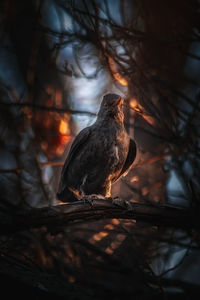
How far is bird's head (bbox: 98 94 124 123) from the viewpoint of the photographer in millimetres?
2319

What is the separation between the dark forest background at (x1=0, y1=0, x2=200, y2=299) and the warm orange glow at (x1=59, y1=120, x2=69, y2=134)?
0.04 ft

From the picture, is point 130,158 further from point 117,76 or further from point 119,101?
point 117,76

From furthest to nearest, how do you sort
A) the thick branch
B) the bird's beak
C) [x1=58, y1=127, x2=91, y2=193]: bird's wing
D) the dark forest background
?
[x1=58, y1=127, x2=91, y2=193]: bird's wing → the bird's beak → the dark forest background → the thick branch

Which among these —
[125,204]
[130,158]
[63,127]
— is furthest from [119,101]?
[63,127]

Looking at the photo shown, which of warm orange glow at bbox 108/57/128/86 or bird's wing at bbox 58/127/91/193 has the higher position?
warm orange glow at bbox 108/57/128/86

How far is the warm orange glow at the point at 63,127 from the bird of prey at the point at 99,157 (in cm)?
51

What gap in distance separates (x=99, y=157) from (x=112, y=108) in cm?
52

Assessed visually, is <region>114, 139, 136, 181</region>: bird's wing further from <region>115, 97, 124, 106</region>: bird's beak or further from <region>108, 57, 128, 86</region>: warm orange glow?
<region>108, 57, 128, 86</region>: warm orange glow

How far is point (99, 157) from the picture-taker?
2641mm

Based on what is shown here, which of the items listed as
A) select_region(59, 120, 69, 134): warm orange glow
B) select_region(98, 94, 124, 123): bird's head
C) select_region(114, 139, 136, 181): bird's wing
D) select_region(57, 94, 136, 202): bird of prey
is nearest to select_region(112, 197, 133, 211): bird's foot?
select_region(57, 94, 136, 202): bird of prey

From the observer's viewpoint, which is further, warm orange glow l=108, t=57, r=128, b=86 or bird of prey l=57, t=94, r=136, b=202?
bird of prey l=57, t=94, r=136, b=202

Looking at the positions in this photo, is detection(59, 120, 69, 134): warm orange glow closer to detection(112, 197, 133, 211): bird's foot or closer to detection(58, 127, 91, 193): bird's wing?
detection(58, 127, 91, 193): bird's wing

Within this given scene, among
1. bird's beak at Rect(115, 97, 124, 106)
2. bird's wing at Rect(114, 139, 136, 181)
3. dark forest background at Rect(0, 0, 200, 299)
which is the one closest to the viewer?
dark forest background at Rect(0, 0, 200, 299)

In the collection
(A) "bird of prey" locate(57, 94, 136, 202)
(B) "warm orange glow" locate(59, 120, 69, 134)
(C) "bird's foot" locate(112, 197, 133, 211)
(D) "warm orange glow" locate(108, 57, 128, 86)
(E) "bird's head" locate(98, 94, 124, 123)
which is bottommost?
(C) "bird's foot" locate(112, 197, 133, 211)
